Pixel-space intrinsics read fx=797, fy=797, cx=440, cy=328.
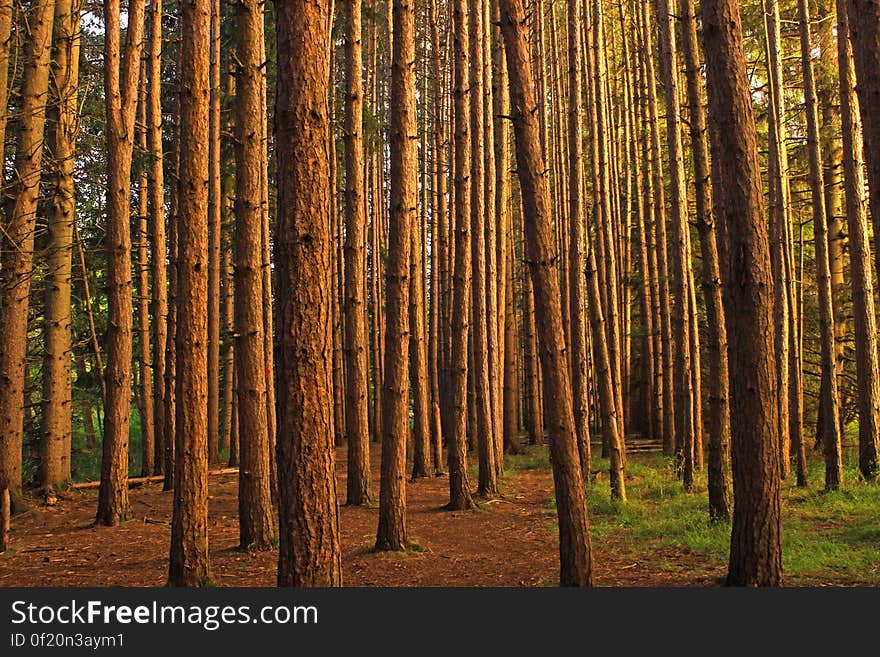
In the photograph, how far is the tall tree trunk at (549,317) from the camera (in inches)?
242

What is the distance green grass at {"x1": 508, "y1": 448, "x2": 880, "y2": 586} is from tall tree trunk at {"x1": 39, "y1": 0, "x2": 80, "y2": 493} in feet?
24.7

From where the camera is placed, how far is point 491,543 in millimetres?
9430

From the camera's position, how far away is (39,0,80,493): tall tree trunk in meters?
11.8

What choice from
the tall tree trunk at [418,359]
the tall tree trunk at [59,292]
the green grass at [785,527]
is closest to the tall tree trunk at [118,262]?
the tall tree trunk at [59,292]

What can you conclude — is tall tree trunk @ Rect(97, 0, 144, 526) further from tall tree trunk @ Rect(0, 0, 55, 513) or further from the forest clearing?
tall tree trunk @ Rect(0, 0, 55, 513)

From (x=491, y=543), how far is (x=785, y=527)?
135 inches

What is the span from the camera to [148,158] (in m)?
13.5

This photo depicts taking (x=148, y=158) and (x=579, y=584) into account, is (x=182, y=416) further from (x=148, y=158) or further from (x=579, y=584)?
(x=148, y=158)

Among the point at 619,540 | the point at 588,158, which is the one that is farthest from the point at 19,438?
the point at 588,158

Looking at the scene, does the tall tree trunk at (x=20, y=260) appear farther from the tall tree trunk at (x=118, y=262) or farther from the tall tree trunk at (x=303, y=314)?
the tall tree trunk at (x=303, y=314)

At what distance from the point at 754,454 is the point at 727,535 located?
3.25 meters

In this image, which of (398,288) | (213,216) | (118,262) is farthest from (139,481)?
(398,288)

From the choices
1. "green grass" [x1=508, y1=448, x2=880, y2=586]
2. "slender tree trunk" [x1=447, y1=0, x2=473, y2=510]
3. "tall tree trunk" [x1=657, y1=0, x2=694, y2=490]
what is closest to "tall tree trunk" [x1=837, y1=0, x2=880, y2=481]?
"green grass" [x1=508, y1=448, x2=880, y2=586]

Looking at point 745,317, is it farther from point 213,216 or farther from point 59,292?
point 213,216
